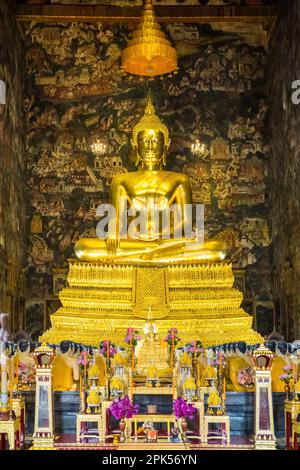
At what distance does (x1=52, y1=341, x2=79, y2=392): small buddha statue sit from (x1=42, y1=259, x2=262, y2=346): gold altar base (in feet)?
2.28

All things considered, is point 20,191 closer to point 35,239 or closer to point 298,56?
point 35,239

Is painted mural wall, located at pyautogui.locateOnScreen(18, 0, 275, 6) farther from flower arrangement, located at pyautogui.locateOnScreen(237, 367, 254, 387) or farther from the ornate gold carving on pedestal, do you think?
flower arrangement, located at pyautogui.locateOnScreen(237, 367, 254, 387)

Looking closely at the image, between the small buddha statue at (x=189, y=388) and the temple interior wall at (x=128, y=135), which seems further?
the temple interior wall at (x=128, y=135)

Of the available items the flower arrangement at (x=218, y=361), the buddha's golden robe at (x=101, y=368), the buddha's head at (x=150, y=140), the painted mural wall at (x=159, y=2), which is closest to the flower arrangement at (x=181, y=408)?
the flower arrangement at (x=218, y=361)

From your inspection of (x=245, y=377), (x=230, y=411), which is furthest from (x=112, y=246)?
(x=230, y=411)

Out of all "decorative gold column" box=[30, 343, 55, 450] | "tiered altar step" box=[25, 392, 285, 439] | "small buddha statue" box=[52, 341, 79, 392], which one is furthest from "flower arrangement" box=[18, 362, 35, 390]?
"decorative gold column" box=[30, 343, 55, 450]

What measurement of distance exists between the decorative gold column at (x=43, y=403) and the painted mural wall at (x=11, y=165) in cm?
302

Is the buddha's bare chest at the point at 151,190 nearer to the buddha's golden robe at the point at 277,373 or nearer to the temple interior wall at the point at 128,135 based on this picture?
the temple interior wall at the point at 128,135

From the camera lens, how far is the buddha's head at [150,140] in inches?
408

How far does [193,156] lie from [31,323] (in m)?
3.10

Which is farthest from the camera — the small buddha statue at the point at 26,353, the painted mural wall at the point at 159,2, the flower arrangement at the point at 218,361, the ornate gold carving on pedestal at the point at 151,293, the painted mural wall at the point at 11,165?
the painted mural wall at the point at 159,2

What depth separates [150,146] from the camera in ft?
34.3

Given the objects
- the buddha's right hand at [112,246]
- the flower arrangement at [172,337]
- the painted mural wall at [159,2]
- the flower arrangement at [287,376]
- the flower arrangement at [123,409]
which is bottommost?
the flower arrangement at [123,409]

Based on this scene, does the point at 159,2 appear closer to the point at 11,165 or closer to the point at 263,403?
the point at 11,165
